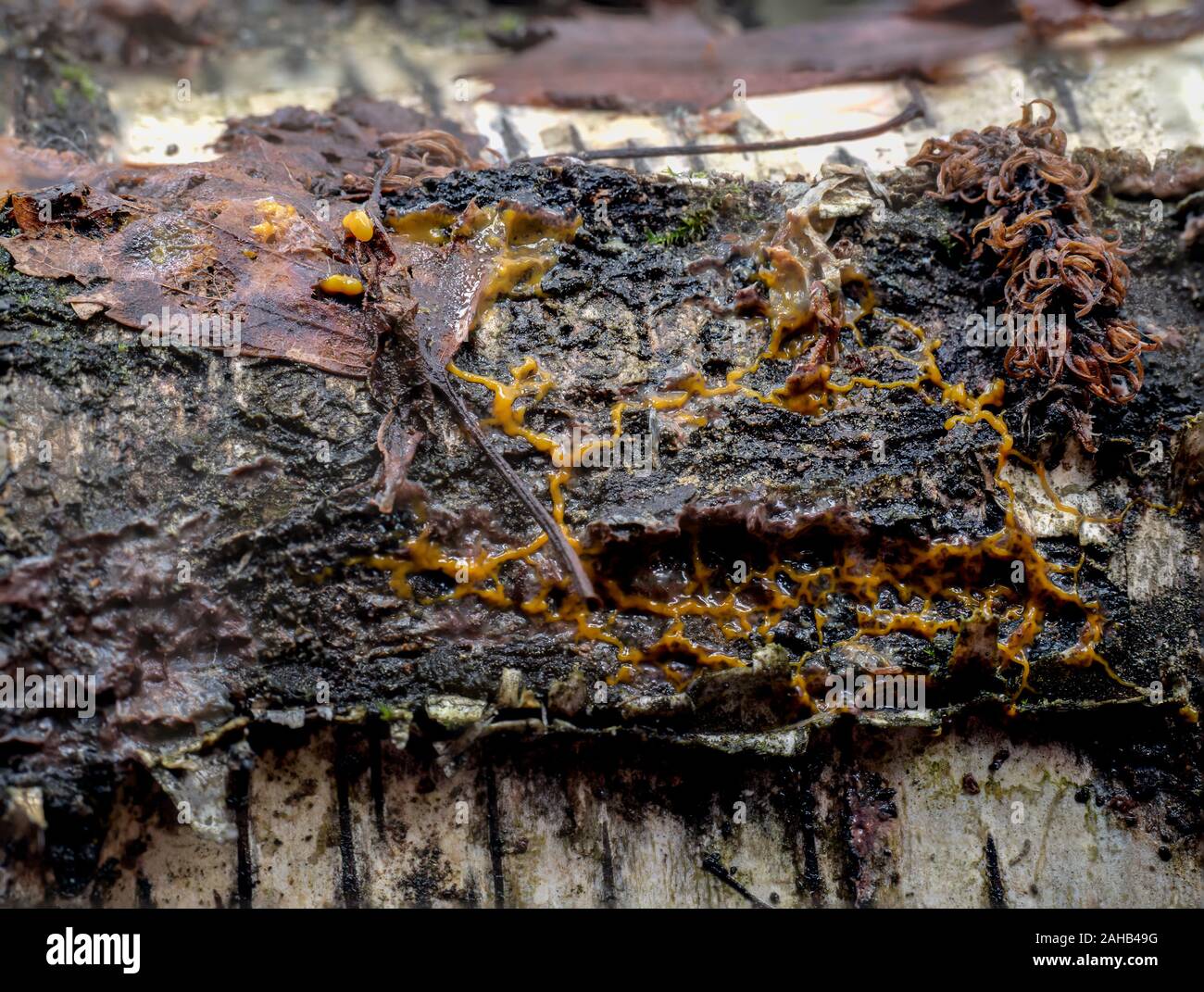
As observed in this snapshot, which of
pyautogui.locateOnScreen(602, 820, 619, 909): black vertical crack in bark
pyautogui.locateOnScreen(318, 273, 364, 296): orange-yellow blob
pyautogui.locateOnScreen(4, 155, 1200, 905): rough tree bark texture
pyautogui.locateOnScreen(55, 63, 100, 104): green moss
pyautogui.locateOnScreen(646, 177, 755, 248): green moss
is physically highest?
pyautogui.locateOnScreen(55, 63, 100, 104): green moss

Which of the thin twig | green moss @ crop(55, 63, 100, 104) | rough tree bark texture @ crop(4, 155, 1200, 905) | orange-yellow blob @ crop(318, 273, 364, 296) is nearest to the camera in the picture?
rough tree bark texture @ crop(4, 155, 1200, 905)

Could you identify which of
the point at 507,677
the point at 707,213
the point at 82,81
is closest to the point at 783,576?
the point at 507,677

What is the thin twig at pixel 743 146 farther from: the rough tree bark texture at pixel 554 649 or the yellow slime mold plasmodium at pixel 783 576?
the yellow slime mold plasmodium at pixel 783 576

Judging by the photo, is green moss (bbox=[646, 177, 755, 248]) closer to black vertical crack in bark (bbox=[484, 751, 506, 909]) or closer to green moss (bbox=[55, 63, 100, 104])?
black vertical crack in bark (bbox=[484, 751, 506, 909])

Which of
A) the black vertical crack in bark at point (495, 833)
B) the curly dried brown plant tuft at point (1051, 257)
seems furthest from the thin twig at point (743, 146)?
the black vertical crack in bark at point (495, 833)

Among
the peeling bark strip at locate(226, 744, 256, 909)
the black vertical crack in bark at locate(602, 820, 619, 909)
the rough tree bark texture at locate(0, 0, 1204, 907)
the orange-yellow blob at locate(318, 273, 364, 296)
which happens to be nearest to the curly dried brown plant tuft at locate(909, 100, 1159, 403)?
the rough tree bark texture at locate(0, 0, 1204, 907)
